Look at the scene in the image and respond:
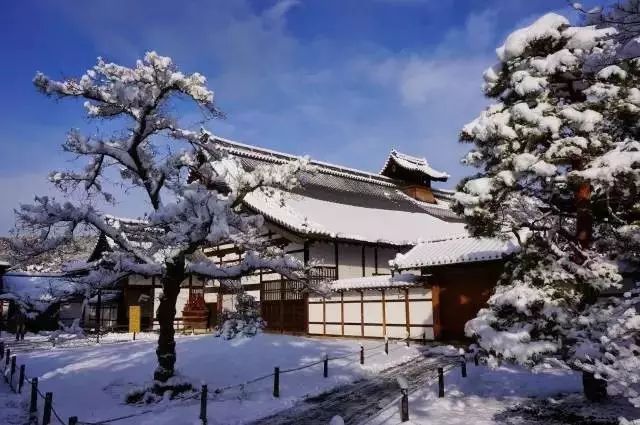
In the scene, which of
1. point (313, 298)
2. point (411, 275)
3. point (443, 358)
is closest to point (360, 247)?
point (313, 298)

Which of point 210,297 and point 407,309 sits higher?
point 210,297

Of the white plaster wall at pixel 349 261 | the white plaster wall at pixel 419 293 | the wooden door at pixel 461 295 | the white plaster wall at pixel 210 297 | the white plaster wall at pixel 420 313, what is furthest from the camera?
the white plaster wall at pixel 210 297

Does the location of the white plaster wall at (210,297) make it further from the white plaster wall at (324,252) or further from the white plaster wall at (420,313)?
the white plaster wall at (420,313)

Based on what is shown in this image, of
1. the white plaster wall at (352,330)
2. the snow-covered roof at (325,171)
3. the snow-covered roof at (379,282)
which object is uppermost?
the snow-covered roof at (325,171)

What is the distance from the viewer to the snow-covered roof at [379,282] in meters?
19.9

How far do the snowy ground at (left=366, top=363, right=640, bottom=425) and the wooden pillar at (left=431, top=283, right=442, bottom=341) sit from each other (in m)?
5.57

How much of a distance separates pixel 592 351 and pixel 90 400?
11.7 metres

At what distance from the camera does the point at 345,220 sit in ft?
92.4

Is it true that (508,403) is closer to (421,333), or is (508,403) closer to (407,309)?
(421,333)

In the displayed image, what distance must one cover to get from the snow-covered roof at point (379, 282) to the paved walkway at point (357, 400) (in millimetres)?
5214

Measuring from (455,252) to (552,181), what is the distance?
934cm

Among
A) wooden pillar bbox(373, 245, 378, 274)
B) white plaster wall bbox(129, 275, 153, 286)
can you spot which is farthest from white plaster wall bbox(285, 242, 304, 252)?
white plaster wall bbox(129, 275, 153, 286)

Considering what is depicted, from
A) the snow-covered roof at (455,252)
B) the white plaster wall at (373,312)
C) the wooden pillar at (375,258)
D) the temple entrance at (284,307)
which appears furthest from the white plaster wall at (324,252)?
the snow-covered roof at (455,252)

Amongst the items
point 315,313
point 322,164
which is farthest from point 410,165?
point 315,313
